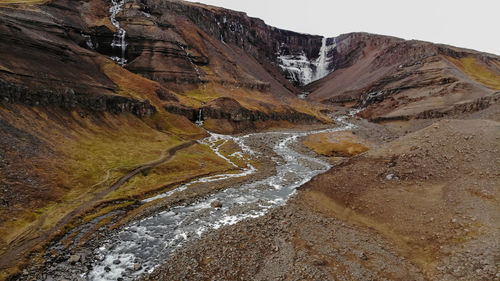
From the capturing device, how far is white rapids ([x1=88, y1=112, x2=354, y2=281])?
59.9 feet

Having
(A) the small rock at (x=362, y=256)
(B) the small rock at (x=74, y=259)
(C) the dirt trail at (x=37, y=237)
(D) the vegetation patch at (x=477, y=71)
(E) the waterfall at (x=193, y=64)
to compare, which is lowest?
(B) the small rock at (x=74, y=259)

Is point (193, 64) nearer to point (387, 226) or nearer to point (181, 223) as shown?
point (181, 223)

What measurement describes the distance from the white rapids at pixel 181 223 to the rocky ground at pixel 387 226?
67.2 inches

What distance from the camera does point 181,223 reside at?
24.6m

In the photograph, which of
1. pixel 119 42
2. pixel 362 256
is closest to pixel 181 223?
pixel 362 256

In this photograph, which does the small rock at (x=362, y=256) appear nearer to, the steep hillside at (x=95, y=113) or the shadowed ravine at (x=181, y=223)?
the shadowed ravine at (x=181, y=223)

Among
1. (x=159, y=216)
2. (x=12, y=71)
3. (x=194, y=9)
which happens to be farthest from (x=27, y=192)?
(x=194, y=9)

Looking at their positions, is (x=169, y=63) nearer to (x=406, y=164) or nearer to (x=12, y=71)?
(x=12, y=71)

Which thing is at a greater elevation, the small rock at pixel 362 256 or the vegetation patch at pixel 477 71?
the vegetation patch at pixel 477 71

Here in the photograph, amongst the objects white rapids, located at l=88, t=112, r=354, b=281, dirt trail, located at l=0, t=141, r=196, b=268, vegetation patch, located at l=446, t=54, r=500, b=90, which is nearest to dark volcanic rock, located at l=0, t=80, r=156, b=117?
dirt trail, located at l=0, t=141, r=196, b=268

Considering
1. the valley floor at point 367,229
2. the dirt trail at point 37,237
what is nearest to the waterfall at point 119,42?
the dirt trail at point 37,237

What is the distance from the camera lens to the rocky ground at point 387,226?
16.7m

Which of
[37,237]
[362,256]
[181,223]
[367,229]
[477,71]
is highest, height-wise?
[477,71]

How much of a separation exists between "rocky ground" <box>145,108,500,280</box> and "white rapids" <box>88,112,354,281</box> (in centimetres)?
171
